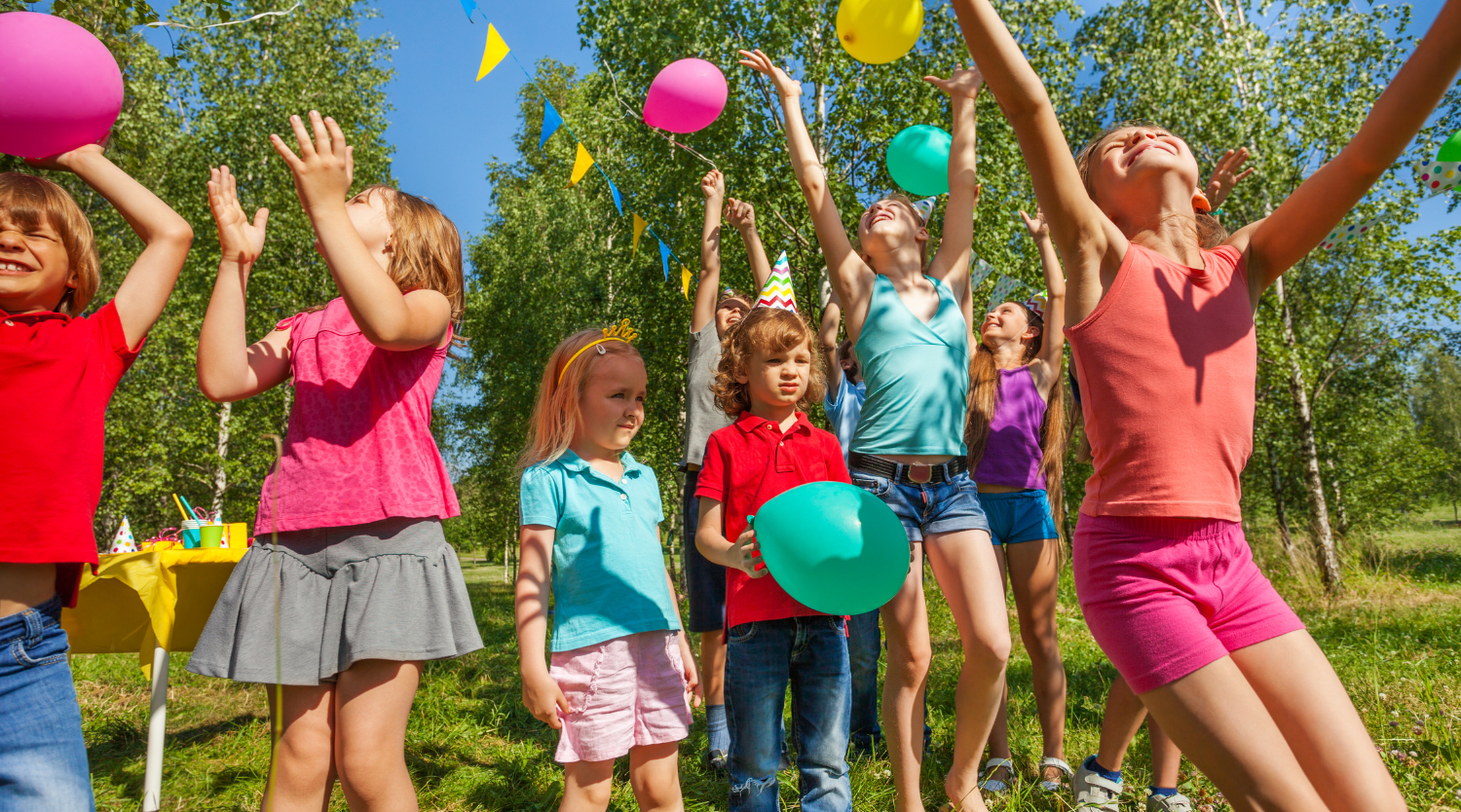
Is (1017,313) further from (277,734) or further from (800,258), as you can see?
(800,258)

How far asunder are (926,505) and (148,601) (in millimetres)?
2691

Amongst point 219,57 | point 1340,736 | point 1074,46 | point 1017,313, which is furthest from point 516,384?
point 1340,736

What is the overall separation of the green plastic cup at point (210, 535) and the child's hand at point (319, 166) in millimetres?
2364

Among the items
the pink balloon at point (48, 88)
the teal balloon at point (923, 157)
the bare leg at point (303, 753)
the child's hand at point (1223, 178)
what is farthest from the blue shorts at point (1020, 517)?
the pink balloon at point (48, 88)

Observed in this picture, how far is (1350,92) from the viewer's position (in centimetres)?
1060

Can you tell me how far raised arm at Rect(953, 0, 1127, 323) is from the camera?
148cm

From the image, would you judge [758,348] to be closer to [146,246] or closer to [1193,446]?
[1193,446]

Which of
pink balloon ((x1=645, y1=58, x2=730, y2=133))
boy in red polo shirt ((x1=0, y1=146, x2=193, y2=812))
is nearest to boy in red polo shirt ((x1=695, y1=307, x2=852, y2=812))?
boy in red polo shirt ((x1=0, y1=146, x2=193, y2=812))

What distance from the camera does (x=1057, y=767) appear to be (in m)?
2.74

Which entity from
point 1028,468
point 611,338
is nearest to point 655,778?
point 611,338

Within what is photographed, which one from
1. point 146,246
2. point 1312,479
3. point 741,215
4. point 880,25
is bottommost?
point 1312,479

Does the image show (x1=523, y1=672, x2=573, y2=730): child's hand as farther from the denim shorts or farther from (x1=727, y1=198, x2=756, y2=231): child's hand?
(x1=727, y1=198, x2=756, y2=231): child's hand

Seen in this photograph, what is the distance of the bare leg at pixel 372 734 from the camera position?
1543 mm

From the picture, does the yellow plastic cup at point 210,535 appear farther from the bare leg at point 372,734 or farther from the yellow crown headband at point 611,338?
the bare leg at point 372,734
